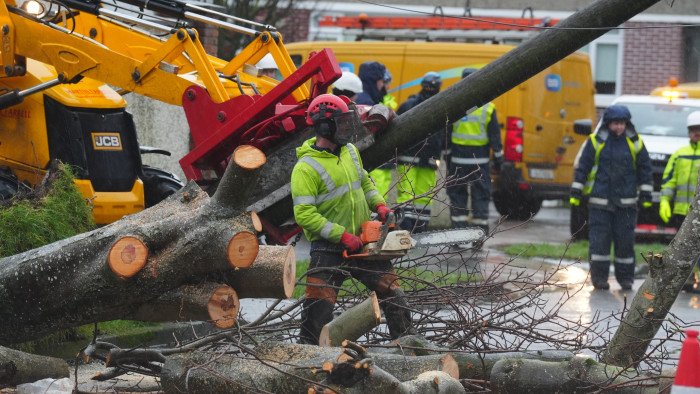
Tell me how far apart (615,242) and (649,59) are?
15.0m

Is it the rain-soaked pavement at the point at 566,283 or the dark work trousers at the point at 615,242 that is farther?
the dark work trousers at the point at 615,242

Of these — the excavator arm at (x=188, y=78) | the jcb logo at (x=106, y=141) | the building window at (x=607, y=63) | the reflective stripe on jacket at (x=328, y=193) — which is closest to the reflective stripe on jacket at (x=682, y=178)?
the excavator arm at (x=188, y=78)

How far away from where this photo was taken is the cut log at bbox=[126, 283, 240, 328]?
5.41 meters

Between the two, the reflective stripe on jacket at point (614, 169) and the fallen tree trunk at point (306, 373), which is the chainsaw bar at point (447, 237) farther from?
the reflective stripe on jacket at point (614, 169)

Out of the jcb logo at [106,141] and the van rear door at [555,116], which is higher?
the jcb logo at [106,141]

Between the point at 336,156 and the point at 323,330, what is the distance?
1154 millimetres

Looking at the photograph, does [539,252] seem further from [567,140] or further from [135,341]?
[135,341]

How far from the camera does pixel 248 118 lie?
7.55m

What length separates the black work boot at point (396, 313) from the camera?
631 cm

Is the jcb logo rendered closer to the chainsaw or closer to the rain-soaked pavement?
the rain-soaked pavement

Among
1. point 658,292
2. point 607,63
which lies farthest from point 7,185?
point 607,63

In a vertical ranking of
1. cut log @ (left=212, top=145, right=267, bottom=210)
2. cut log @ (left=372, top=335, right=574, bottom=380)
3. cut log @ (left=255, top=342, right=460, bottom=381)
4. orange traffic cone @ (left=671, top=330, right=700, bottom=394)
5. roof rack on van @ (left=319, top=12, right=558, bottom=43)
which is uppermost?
cut log @ (left=212, top=145, right=267, bottom=210)

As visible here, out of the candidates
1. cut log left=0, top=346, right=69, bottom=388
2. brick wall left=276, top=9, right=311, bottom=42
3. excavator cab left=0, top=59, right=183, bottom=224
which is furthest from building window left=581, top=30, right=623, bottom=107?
cut log left=0, top=346, right=69, bottom=388

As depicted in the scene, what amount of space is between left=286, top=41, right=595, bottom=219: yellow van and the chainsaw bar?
27.6 ft
